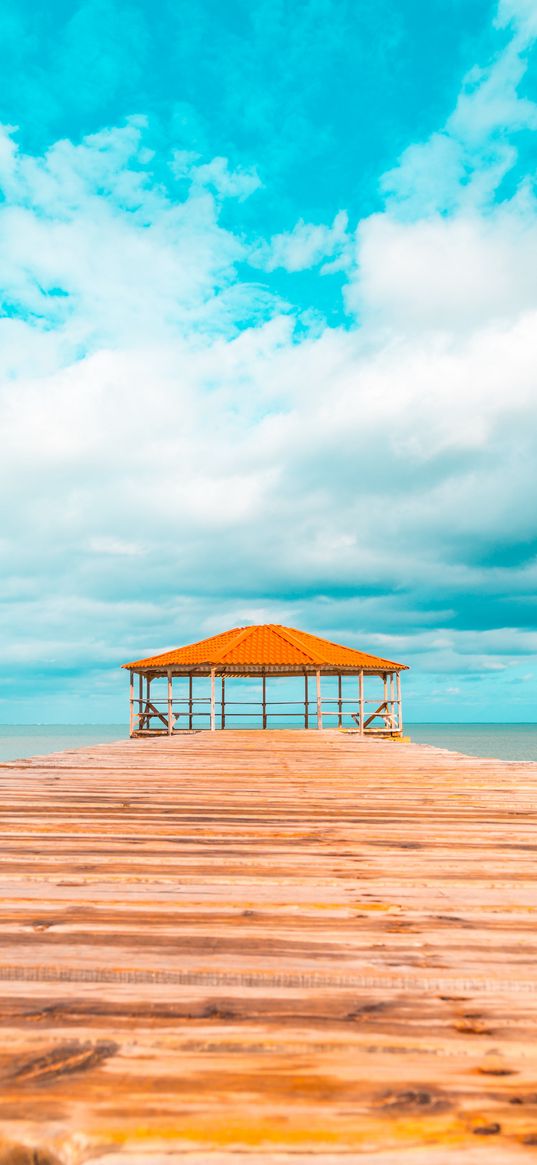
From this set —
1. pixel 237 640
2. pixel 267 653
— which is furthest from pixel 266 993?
pixel 237 640

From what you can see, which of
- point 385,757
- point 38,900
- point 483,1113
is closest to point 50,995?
point 38,900

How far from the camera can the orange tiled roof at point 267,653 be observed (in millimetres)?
22344

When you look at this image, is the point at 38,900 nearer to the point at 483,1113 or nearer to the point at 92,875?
the point at 92,875

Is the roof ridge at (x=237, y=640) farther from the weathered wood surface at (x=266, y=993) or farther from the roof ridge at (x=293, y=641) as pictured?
the weathered wood surface at (x=266, y=993)

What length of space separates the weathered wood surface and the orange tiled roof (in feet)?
60.0

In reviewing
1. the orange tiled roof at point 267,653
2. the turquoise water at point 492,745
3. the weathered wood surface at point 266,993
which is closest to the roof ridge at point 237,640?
the orange tiled roof at point 267,653

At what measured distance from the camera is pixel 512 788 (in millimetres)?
6020

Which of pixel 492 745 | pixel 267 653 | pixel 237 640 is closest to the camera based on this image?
pixel 267 653

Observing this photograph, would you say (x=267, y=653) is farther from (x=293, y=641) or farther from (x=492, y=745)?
(x=492, y=745)

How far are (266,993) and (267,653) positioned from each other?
848 inches

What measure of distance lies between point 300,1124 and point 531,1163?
0.42 metres

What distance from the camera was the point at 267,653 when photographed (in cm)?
2331

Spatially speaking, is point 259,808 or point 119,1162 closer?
point 119,1162

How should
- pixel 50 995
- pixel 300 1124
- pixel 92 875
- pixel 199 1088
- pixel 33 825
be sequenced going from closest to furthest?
pixel 300 1124, pixel 199 1088, pixel 50 995, pixel 92 875, pixel 33 825
